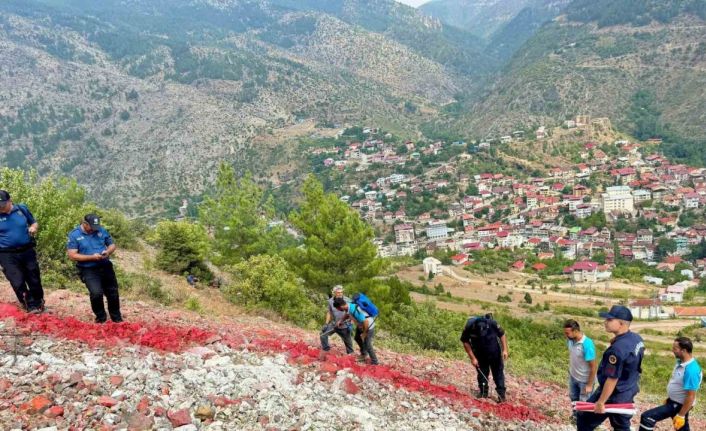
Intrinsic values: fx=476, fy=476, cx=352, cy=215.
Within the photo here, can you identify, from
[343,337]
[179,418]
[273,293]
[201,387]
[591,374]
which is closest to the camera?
[179,418]

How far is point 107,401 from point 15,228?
10.6 feet

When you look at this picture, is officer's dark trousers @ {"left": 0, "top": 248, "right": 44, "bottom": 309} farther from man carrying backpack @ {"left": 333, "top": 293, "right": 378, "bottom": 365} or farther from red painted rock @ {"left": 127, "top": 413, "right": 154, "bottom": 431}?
man carrying backpack @ {"left": 333, "top": 293, "right": 378, "bottom": 365}

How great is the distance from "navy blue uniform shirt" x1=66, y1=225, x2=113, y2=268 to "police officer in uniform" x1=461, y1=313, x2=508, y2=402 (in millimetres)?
4978

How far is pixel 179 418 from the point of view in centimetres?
431

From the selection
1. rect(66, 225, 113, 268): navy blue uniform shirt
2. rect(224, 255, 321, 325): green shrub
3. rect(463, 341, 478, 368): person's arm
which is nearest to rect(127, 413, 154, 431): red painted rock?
rect(66, 225, 113, 268): navy blue uniform shirt

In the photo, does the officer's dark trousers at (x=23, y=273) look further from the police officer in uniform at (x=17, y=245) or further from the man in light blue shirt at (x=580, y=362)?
the man in light blue shirt at (x=580, y=362)

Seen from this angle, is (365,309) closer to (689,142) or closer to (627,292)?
(627,292)

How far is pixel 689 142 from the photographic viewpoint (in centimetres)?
9612

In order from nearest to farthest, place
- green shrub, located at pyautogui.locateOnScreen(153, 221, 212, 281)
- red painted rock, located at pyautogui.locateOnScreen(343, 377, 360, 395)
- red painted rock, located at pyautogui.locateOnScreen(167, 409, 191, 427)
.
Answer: red painted rock, located at pyautogui.locateOnScreen(167, 409, 191, 427) → red painted rock, located at pyautogui.locateOnScreen(343, 377, 360, 395) → green shrub, located at pyautogui.locateOnScreen(153, 221, 212, 281)

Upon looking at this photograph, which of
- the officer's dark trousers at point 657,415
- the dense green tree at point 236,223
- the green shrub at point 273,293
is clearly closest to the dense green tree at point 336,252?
the green shrub at point 273,293

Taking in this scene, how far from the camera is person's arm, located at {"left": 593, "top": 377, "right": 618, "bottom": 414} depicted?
4.39m

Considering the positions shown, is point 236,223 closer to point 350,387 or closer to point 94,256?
point 94,256

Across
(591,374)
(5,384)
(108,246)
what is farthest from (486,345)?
(5,384)

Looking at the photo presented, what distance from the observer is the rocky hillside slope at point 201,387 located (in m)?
4.37
